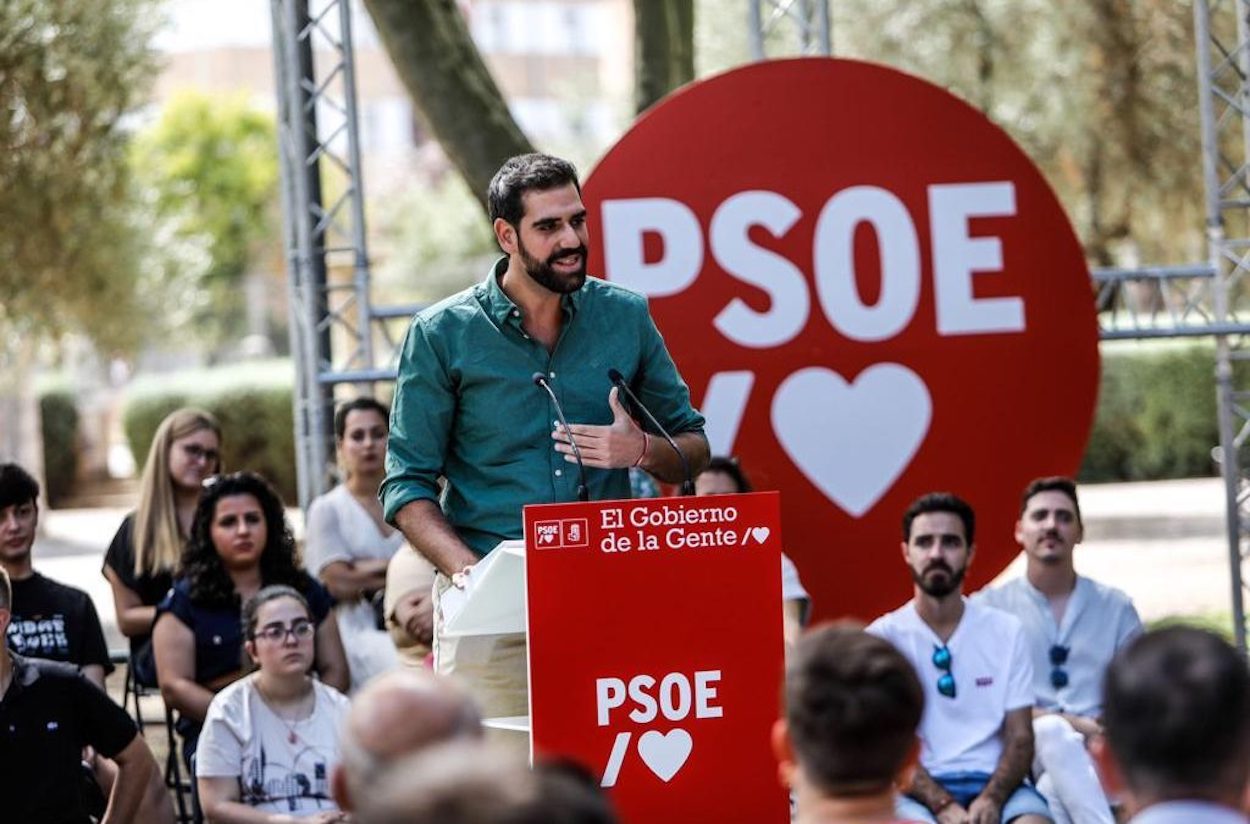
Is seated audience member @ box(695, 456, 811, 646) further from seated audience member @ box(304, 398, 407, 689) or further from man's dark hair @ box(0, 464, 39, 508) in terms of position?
man's dark hair @ box(0, 464, 39, 508)

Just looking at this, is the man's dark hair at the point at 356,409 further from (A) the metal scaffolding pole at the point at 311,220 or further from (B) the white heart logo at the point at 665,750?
(B) the white heart logo at the point at 665,750

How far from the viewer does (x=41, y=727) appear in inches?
212

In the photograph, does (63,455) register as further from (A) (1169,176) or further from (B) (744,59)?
(A) (1169,176)

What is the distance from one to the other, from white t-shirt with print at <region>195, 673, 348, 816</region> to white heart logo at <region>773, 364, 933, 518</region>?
8.14ft

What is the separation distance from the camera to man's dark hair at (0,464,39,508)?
6.56 m

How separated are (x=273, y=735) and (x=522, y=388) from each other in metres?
2.03

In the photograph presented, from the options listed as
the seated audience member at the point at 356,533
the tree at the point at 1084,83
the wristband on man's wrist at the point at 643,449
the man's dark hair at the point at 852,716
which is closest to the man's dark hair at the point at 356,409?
the seated audience member at the point at 356,533

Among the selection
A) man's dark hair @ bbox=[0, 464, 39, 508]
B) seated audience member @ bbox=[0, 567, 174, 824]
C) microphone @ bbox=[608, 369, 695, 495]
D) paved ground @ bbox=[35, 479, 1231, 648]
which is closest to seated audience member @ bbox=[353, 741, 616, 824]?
microphone @ bbox=[608, 369, 695, 495]

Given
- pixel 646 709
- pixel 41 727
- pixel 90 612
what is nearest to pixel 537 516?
pixel 646 709

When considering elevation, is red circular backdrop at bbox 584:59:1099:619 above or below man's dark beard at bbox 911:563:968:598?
above

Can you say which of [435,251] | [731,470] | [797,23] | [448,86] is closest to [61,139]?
[448,86]

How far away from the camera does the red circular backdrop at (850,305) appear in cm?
760

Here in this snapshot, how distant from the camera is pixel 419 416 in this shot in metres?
4.24

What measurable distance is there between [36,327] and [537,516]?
16.6 m
